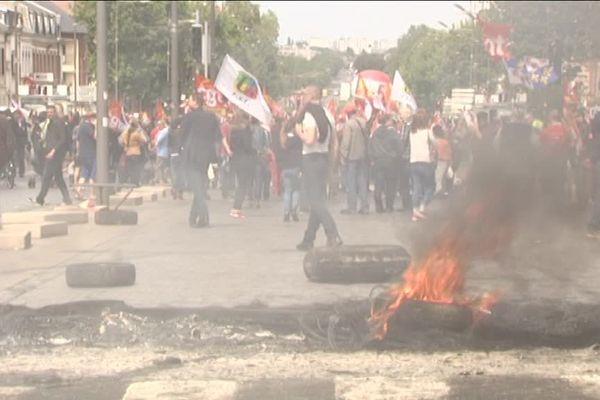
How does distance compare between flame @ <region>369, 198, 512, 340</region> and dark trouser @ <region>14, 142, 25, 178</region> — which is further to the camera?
dark trouser @ <region>14, 142, 25, 178</region>

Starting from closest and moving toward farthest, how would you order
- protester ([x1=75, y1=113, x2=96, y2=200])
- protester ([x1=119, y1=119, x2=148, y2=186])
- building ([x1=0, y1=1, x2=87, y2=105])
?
protester ([x1=75, y1=113, x2=96, y2=200])
protester ([x1=119, y1=119, x2=148, y2=186])
building ([x1=0, y1=1, x2=87, y2=105])

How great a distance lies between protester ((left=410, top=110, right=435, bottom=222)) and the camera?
2306 cm

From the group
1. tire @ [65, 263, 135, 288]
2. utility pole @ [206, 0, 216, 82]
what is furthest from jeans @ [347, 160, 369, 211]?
utility pole @ [206, 0, 216, 82]

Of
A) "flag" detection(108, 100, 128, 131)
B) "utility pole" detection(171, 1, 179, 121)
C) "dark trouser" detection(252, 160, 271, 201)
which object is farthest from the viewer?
"utility pole" detection(171, 1, 179, 121)

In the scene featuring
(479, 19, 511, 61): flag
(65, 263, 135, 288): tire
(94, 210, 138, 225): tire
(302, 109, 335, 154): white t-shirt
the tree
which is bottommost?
(94, 210, 138, 225): tire

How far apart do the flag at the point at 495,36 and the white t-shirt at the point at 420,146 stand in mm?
10223

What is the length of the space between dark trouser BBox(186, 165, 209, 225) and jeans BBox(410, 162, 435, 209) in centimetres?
347

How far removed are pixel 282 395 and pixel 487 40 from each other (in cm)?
429

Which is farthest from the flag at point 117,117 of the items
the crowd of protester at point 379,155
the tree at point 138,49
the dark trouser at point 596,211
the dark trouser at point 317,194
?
the dark trouser at point 317,194

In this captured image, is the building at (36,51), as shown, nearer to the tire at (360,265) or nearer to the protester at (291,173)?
the protester at (291,173)

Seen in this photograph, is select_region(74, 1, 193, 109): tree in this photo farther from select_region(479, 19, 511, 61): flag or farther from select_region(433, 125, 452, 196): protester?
select_region(479, 19, 511, 61): flag

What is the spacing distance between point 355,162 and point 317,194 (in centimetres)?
878

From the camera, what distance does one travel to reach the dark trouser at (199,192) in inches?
813

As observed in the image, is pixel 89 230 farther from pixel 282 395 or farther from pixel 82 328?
pixel 282 395
